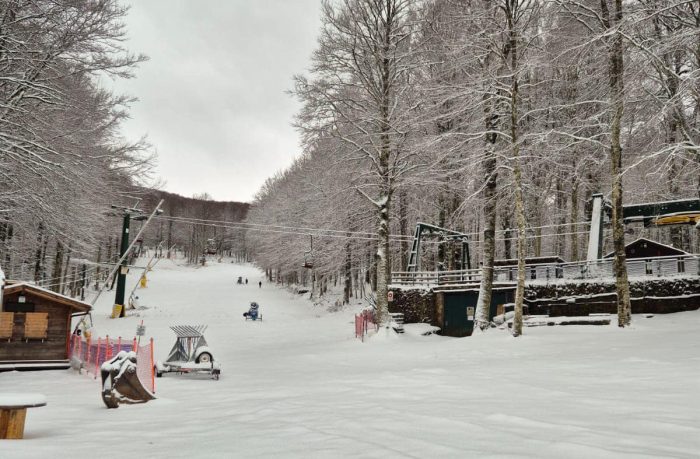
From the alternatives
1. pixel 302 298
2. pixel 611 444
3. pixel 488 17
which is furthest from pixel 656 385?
pixel 302 298

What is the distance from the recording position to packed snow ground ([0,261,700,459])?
4090 mm

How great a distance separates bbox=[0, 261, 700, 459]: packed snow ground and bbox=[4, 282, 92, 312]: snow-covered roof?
2.24 m

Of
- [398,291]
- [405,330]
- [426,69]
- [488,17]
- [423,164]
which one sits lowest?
[405,330]

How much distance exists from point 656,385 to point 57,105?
16.6 metres

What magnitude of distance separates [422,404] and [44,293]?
47.4 feet

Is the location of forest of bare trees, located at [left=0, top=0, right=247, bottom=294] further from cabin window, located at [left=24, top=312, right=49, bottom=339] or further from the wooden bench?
the wooden bench

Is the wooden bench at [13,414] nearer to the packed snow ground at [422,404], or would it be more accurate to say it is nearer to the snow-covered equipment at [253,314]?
the packed snow ground at [422,404]

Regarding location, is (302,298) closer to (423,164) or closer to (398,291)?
(398,291)

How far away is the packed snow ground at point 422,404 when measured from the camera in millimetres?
4090

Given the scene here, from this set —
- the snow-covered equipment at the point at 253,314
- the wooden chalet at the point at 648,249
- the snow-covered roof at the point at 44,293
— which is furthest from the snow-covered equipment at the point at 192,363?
the wooden chalet at the point at 648,249

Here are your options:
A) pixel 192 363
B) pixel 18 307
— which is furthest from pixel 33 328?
pixel 192 363

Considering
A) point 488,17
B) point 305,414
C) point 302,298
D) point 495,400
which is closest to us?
point 305,414

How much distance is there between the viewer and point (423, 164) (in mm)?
19578

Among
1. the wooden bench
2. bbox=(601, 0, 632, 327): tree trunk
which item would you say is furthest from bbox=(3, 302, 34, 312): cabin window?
bbox=(601, 0, 632, 327): tree trunk
